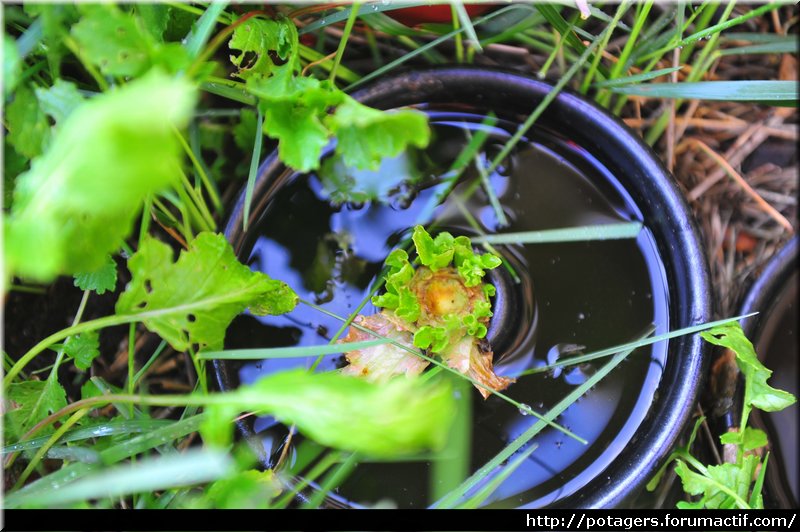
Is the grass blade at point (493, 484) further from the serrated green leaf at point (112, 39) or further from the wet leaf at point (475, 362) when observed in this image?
the serrated green leaf at point (112, 39)

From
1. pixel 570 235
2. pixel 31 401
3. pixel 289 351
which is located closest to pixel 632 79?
pixel 570 235

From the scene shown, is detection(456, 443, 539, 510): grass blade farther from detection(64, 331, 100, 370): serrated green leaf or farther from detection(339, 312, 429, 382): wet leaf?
detection(64, 331, 100, 370): serrated green leaf

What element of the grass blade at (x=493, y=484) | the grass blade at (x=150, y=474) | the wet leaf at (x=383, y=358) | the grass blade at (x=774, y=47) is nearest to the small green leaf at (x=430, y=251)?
the wet leaf at (x=383, y=358)

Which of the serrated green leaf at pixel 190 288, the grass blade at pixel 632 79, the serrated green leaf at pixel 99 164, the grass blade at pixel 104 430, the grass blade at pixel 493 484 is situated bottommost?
the grass blade at pixel 493 484

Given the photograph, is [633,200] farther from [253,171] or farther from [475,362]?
[253,171]

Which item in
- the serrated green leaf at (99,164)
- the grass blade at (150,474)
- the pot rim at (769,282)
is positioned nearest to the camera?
the serrated green leaf at (99,164)

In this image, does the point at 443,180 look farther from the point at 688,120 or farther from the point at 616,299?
the point at 688,120
